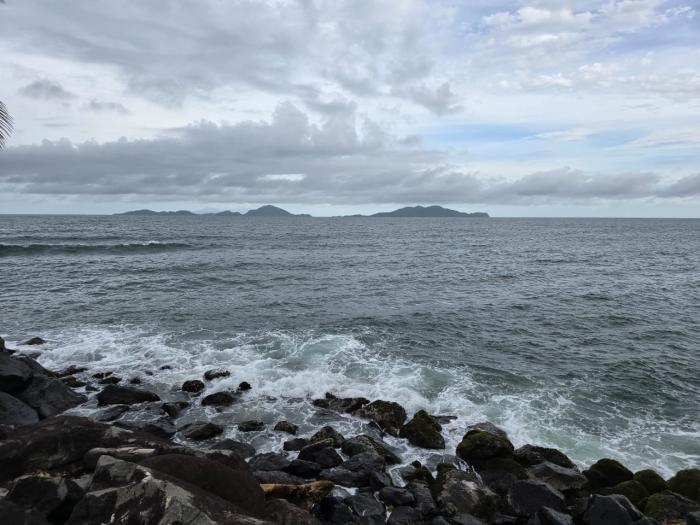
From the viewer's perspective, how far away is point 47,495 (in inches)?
286

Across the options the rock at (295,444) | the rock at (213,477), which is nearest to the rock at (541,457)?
the rock at (295,444)

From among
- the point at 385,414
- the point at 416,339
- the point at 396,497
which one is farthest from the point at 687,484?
the point at 416,339

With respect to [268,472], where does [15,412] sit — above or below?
above

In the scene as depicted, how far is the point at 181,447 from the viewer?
9.49m

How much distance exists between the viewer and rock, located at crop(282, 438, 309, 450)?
1503cm

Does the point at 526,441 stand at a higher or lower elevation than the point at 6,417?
lower

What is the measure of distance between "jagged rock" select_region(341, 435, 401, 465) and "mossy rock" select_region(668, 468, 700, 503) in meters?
8.27

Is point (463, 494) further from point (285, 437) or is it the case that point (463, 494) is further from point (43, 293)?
point (43, 293)

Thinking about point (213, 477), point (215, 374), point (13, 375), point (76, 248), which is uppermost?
point (76, 248)

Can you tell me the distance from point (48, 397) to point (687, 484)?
75.5 feet

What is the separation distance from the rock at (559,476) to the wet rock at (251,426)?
9.79 metres

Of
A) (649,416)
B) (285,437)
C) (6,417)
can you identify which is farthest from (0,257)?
(649,416)

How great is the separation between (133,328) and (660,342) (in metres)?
34.0

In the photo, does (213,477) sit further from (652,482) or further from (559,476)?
(652,482)
